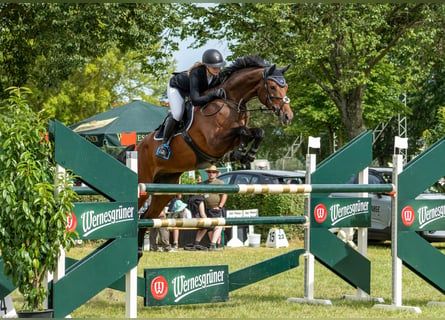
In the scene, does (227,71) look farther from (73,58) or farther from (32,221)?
(73,58)

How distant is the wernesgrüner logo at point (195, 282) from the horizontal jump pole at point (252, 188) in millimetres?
821

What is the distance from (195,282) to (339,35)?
15235mm

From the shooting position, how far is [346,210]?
717 centimetres

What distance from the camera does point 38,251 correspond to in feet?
15.6

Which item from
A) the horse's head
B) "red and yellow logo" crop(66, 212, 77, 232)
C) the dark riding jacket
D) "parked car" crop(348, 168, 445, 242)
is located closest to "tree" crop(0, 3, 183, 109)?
"parked car" crop(348, 168, 445, 242)

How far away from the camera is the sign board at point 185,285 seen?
6.00 m

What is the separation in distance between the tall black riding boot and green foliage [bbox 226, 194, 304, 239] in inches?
277

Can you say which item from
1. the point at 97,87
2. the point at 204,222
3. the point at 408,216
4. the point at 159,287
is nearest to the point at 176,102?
the point at 204,222

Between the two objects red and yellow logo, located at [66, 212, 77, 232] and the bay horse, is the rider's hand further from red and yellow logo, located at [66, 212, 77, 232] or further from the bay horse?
red and yellow logo, located at [66, 212, 77, 232]

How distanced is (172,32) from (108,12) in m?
6.85

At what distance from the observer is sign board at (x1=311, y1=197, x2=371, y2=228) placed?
277 inches

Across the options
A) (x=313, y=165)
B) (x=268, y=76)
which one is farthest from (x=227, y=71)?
(x=313, y=165)

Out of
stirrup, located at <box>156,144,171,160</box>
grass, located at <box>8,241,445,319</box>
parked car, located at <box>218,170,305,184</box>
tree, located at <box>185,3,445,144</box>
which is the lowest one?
grass, located at <box>8,241,445,319</box>

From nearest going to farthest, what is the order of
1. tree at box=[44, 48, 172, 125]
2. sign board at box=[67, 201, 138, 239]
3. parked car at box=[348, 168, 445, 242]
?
sign board at box=[67, 201, 138, 239], parked car at box=[348, 168, 445, 242], tree at box=[44, 48, 172, 125]
